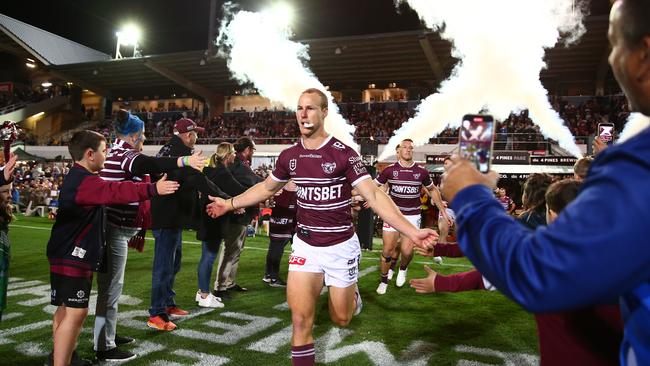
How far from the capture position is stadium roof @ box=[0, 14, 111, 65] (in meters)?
37.9

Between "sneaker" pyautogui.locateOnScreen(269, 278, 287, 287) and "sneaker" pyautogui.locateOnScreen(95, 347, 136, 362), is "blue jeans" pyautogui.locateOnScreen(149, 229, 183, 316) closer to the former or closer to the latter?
"sneaker" pyautogui.locateOnScreen(95, 347, 136, 362)

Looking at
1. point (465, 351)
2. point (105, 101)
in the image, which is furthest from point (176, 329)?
point (105, 101)

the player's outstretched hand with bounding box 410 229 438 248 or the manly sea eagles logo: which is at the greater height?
the manly sea eagles logo

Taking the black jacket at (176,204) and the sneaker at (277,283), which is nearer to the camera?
the black jacket at (176,204)

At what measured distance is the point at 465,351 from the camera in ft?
15.8

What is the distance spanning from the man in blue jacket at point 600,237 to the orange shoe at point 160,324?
16.8ft

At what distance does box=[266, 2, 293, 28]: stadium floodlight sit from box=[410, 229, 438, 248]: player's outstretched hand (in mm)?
27525

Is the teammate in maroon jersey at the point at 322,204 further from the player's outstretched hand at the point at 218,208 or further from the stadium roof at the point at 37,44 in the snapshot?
the stadium roof at the point at 37,44

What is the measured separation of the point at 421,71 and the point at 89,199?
30.0 m

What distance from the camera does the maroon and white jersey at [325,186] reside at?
4.32m

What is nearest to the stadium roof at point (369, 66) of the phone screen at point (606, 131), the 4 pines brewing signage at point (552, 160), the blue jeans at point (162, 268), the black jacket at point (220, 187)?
the 4 pines brewing signage at point (552, 160)

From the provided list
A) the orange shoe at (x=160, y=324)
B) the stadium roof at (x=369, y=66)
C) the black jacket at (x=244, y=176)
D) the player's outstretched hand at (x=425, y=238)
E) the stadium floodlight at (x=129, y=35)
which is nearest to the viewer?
the player's outstretched hand at (x=425, y=238)

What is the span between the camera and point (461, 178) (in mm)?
1343

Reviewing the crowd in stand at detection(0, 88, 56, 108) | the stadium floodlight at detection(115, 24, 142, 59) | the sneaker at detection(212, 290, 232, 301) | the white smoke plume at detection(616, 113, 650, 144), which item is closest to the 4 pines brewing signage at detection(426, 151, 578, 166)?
the white smoke plume at detection(616, 113, 650, 144)
